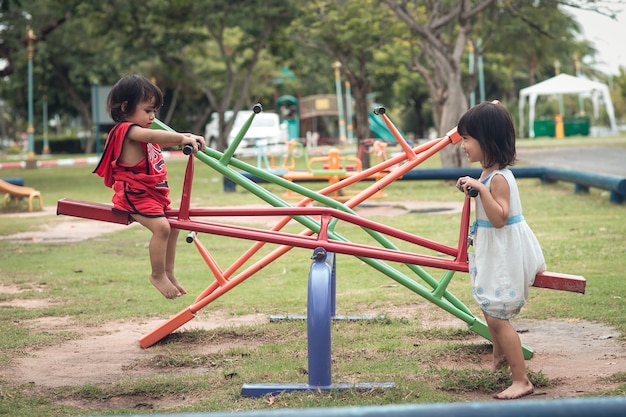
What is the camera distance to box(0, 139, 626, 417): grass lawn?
4191mm

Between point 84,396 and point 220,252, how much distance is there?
16.9ft

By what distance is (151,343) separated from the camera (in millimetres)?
5305

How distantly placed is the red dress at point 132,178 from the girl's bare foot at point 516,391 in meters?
1.77

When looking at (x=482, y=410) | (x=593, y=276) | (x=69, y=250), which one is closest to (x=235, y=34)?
(x=69, y=250)

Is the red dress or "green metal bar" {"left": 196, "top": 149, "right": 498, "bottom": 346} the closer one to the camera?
the red dress

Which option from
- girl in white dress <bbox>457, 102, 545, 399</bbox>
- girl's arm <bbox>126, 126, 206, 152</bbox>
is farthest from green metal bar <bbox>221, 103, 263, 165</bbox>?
girl in white dress <bbox>457, 102, 545, 399</bbox>

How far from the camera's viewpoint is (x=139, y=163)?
4.49m

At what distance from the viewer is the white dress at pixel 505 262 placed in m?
4.00

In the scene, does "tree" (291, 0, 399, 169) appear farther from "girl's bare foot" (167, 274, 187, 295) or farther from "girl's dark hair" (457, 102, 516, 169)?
"girl's dark hair" (457, 102, 516, 169)

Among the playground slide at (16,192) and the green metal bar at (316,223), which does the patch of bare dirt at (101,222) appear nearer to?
the playground slide at (16,192)

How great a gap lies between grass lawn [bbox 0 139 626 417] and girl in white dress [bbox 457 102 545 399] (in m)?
0.25

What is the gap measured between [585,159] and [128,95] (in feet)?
65.6

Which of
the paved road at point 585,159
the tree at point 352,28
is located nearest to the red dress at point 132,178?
the paved road at point 585,159

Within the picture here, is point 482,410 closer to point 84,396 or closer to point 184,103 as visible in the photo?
point 84,396
